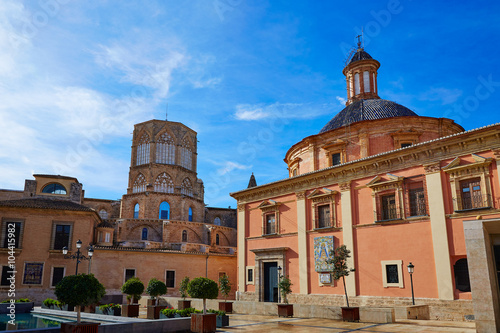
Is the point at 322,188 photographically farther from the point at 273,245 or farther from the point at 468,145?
the point at 468,145

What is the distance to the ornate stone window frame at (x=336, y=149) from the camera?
A: 1025 inches

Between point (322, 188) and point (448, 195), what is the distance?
7.40 metres

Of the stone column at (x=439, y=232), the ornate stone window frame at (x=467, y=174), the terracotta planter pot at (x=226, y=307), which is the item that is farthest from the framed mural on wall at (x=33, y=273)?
the ornate stone window frame at (x=467, y=174)

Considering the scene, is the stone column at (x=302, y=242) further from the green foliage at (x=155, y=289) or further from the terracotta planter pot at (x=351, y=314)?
the green foliage at (x=155, y=289)

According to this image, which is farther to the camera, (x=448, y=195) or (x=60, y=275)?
(x=60, y=275)

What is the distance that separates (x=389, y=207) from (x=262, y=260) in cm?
975

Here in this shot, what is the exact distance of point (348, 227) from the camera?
22141mm

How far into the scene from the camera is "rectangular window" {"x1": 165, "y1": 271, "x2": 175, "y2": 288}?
110 ft

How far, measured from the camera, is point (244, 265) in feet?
92.1

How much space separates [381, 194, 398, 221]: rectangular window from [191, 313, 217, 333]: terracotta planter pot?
11321mm

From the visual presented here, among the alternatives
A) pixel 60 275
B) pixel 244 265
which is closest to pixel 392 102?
pixel 244 265

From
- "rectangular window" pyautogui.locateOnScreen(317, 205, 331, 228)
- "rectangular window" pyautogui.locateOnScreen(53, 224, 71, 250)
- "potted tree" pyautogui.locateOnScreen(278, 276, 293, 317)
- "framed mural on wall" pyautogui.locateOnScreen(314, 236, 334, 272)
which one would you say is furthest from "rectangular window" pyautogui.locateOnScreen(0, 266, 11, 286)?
"rectangular window" pyautogui.locateOnScreen(317, 205, 331, 228)

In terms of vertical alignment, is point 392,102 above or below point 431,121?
above

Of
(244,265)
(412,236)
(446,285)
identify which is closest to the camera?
(446,285)
